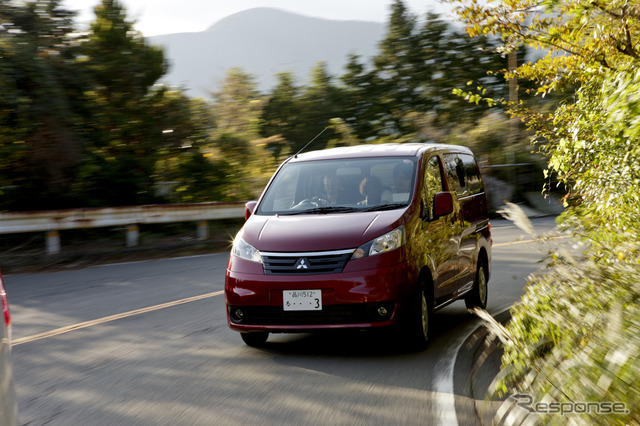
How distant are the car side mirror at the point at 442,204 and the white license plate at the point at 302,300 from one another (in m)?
1.61

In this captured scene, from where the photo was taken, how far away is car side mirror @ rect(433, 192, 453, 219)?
7.89 meters

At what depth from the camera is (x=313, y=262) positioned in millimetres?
7086

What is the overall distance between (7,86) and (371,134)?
37.9m

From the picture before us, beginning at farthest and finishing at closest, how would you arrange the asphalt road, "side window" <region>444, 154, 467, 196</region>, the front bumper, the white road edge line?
"side window" <region>444, 154, 467, 196</region> < the front bumper < the asphalt road < the white road edge line

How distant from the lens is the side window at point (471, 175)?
10008 millimetres

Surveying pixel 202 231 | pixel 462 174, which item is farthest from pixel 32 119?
pixel 462 174

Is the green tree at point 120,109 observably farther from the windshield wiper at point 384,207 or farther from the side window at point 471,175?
the windshield wiper at point 384,207

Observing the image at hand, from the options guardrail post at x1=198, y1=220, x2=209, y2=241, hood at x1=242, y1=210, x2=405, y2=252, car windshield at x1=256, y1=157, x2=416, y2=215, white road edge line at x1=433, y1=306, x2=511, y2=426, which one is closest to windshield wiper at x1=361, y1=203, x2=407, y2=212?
car windshield at x1=256, y1=157, x2=416, y2=215

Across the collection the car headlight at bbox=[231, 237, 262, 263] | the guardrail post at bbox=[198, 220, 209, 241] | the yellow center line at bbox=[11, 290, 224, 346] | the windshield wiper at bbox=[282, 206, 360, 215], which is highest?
the windshield wiper at bbox=[282, 206, 360, 215]

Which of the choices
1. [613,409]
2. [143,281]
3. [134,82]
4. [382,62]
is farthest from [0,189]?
[382,62]

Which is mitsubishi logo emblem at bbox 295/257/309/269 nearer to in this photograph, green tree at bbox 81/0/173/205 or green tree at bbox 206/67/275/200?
green tree at bbox 81/0/173/205

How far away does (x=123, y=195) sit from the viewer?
67.6 ft

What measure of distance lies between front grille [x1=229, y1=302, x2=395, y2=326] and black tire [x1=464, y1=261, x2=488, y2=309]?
9.44 ft

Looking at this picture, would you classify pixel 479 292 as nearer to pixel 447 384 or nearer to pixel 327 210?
pixel 327 210
